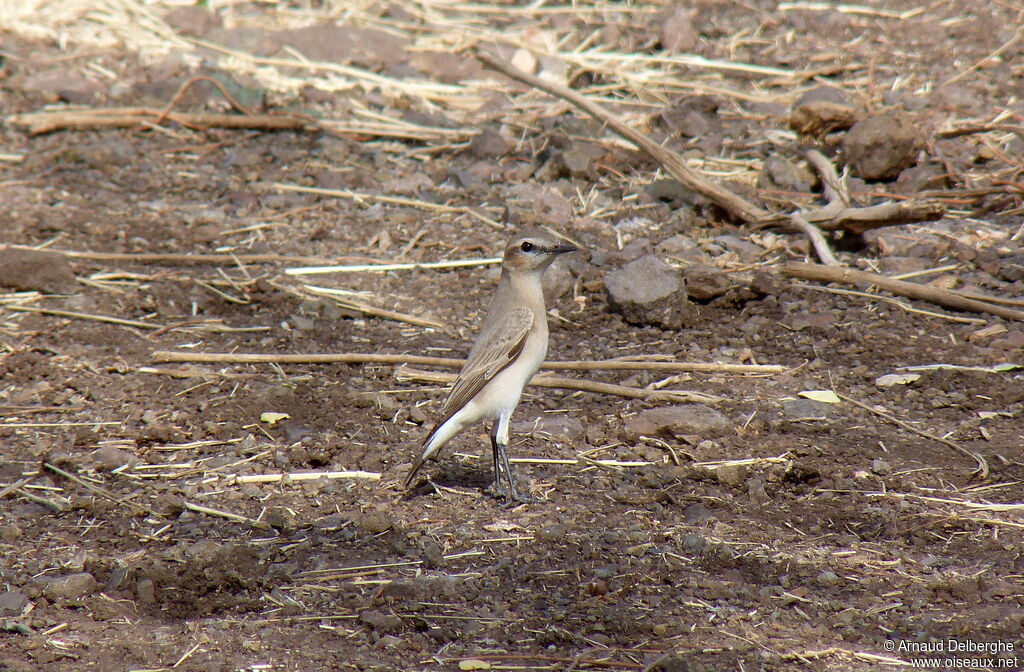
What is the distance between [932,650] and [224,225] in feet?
22.2

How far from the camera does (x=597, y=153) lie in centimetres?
980

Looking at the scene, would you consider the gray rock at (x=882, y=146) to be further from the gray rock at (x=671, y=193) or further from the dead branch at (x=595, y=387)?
the dead branch at (x=595, y=387)

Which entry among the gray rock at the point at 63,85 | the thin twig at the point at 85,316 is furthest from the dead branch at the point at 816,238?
the gray rock at the point at 63,85

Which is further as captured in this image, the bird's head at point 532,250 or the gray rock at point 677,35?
the gray rock at point 677,35

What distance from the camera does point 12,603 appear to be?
15.7 ft

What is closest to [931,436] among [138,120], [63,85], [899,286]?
[899,286]

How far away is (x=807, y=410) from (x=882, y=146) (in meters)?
3.34

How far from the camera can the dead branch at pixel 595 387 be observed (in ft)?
21.6

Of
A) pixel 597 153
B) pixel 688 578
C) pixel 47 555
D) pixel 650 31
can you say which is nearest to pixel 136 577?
pixel 47 555

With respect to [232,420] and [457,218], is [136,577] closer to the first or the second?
[232,420]

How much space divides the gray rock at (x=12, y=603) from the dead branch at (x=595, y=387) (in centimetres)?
277

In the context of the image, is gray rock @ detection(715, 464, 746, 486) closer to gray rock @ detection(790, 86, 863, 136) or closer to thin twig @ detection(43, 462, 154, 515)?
thin twig @ detection(43, 462, 154, 515)

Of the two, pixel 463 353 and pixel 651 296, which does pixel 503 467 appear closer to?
pixel 463 353

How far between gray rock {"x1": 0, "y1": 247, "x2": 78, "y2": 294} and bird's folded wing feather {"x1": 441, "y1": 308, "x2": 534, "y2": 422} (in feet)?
12.0
